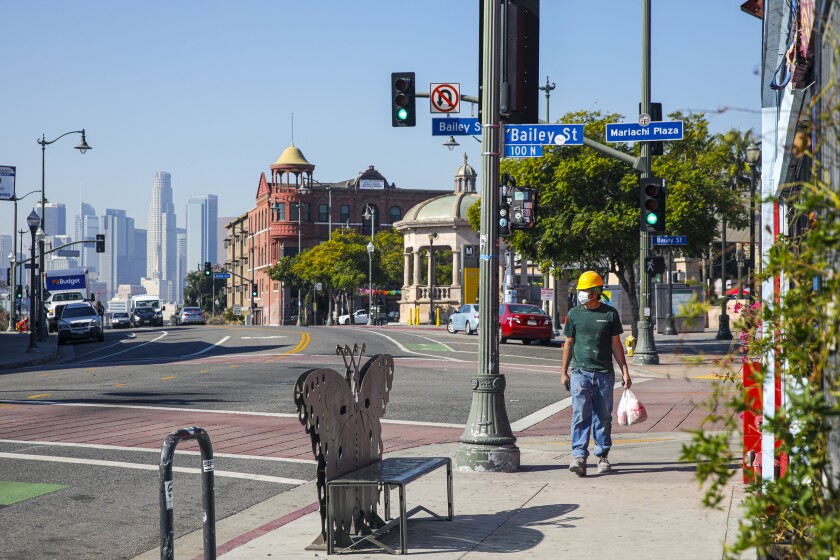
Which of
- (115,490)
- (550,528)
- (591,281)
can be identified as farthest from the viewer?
(591,281)

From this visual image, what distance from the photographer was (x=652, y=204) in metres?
24.8

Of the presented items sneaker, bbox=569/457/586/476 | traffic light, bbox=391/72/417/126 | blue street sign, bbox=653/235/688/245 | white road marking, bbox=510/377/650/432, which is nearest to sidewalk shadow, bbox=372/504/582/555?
sneaker, bbox=569/457/586/476

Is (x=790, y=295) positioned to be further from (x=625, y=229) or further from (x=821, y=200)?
(x=625, y=229)

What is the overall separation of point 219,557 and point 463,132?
25.0ft

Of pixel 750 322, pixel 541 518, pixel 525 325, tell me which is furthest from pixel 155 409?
pixel 525 325

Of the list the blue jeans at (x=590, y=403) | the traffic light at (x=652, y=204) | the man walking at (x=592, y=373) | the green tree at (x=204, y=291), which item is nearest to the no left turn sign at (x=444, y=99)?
the man walking at (x=592, y=373)

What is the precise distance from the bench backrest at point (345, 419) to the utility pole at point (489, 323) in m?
2.46

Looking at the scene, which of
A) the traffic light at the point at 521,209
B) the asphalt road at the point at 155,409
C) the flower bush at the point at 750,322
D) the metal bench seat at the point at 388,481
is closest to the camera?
the flower bush at the point at 750,322

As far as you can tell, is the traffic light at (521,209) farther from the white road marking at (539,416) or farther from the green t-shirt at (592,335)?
the green t-shirt at (592,335)

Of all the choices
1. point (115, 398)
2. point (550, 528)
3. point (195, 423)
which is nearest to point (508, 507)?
point (550, 528)

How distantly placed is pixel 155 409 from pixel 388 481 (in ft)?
33.7

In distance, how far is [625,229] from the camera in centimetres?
3534

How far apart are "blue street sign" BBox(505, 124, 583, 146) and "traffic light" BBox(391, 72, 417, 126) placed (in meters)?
2.98

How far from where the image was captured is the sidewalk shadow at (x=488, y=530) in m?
7.22
